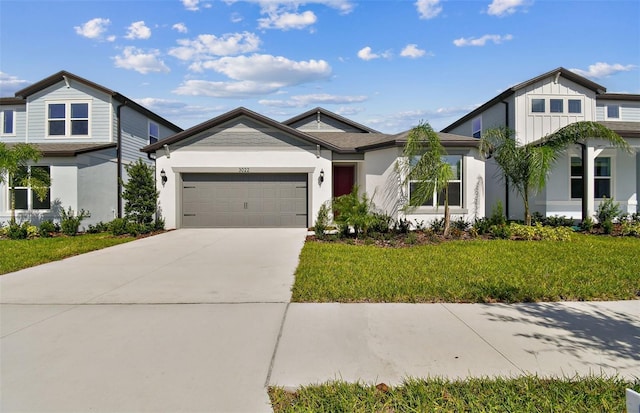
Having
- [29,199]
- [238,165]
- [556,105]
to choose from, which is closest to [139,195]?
[238,165]

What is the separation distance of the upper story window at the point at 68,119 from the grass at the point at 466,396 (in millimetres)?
16999

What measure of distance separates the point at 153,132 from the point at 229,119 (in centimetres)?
741

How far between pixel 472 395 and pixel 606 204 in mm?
13594

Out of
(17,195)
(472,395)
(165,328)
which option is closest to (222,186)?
(17,195)

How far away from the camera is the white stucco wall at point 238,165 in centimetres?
1362

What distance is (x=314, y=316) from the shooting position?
14.1ft

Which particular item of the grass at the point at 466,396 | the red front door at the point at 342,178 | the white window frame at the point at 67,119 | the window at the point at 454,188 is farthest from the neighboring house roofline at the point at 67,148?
the grass at the point at 466,396

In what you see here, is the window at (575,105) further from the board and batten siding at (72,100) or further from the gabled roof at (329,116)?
the board and batten siding at (72,100)

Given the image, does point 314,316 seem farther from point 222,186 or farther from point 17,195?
point 17,195

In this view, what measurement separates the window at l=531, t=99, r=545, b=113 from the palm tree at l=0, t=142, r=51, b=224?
19.6 meters

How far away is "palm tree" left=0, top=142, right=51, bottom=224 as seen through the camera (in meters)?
11.5

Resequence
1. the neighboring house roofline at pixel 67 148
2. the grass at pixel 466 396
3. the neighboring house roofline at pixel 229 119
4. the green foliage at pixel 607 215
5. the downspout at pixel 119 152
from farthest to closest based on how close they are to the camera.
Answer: the downspout at pixel 119 152 → the neighboring house roofline at pixel 229 119 → the neighboring house roofline at pixel 67 148 → the green foliage at pixel 607 215 → the grass at pixel 466 396

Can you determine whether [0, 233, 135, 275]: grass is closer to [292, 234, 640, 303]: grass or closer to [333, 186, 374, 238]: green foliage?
[292, 234, 640, 303]: grass

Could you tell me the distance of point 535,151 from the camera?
10836mm
